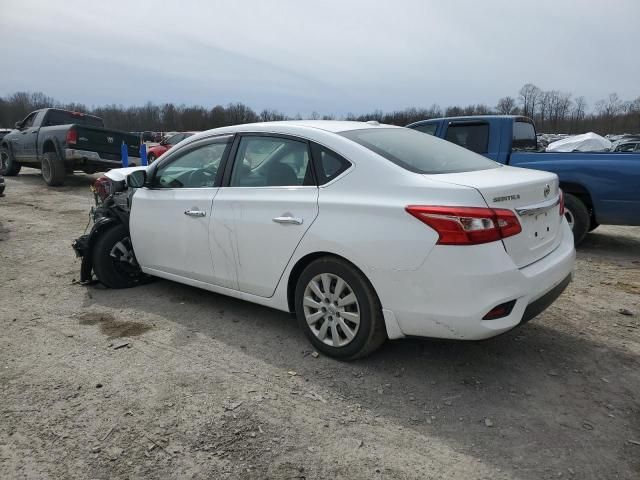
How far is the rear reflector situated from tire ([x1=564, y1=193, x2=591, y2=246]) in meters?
4.48

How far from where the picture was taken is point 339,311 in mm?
3375

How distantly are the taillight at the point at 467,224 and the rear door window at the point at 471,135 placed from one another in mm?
5112

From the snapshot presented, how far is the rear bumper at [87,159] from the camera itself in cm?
1228

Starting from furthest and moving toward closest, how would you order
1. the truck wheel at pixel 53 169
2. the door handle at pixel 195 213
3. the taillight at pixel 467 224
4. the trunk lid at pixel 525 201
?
the truck wheel at pixel 53 169 → the door handle at pixel 195 213 → the trunk lid at pixel 525 201 → the taillight at pixel 467 224

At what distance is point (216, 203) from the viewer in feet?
13.3

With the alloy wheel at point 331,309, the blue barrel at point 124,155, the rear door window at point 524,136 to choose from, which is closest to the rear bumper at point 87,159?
the blue barrel at point 124,155

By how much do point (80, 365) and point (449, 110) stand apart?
76.7 m

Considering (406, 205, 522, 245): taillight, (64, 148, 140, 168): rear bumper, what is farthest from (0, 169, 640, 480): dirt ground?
(64, 148, 140, 168): rear bumper

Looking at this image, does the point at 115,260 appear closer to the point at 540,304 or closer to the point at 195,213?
the point at 195,213

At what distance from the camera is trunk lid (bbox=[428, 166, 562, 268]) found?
9.56 feet

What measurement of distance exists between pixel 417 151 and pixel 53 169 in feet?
39.4

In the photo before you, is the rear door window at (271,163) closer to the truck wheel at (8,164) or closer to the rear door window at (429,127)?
the rear door window at (429,127)

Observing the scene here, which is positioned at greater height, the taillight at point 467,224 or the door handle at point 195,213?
the taillight at point 467,224

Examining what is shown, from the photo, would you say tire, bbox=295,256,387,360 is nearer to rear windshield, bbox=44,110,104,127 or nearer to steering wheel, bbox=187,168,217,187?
steering wheel, bbox=187,168,217,187
